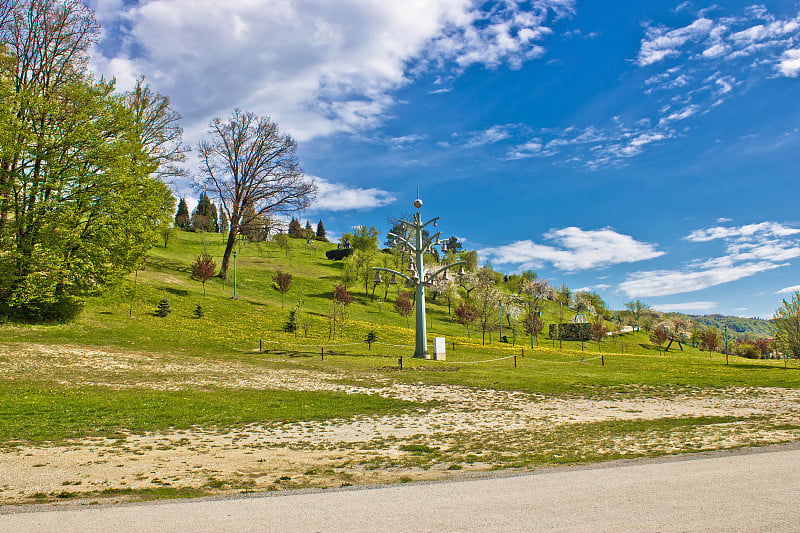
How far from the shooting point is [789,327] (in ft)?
128

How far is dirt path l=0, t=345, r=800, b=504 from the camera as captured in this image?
664 cm

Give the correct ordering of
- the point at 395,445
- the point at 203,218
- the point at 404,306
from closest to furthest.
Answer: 1. the point at 395,445
2. the point at 404,306
3. the point at 203,218

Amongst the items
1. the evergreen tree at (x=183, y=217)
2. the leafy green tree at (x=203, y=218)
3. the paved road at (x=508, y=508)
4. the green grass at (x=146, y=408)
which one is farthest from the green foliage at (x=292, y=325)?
the evergreen tree at (x=183, y=217)

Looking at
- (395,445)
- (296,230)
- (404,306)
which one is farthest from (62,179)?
(296,230)

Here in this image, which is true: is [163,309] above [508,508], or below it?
above

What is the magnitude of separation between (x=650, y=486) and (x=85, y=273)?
29754 millimetres

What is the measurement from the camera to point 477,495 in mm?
5359

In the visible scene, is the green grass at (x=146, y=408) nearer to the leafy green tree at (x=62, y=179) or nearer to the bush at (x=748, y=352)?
the leafy green tree at (x=62, y=179)

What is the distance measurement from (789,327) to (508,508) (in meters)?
46.9

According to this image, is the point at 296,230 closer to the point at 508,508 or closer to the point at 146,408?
the point at 146,408

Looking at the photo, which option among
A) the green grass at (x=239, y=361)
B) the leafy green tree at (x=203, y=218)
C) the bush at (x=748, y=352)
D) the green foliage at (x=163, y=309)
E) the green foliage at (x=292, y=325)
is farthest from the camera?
the leafy green tree at (x=203, y=218)

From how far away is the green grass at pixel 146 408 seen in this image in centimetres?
1067

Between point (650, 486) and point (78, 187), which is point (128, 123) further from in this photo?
point (650, 486)

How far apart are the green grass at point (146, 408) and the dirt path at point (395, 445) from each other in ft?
3.57
